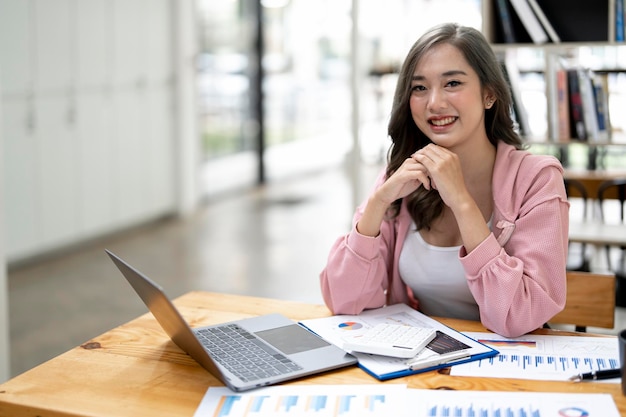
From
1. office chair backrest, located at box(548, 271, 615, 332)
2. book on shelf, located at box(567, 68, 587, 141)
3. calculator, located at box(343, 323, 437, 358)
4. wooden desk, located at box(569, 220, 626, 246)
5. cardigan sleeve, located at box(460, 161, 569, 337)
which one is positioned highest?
book on shelf, located at box(567, 68, 587, 141)

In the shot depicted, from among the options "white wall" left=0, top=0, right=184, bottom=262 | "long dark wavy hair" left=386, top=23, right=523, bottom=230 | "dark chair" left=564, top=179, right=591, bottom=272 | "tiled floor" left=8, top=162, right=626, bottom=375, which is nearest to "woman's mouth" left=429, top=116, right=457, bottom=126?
"long dark wavy hair" left=386, top=23, right=523, bottom=230

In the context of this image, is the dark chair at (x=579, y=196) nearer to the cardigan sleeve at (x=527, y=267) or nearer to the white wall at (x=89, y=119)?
the cardigan sleeve at (x=527, y=267)

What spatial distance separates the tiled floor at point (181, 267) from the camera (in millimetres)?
4199

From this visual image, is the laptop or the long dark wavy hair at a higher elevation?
the long dark wavy hair

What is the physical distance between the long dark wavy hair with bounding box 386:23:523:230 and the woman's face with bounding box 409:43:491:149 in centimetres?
2

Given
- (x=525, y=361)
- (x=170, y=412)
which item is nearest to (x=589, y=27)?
(x=525, y=361)

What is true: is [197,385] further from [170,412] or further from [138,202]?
[138,202]

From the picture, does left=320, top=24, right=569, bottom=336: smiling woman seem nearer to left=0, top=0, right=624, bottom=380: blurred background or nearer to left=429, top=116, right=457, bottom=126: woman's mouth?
left=429, top=116, right=457, bottom=126: woman's mouth

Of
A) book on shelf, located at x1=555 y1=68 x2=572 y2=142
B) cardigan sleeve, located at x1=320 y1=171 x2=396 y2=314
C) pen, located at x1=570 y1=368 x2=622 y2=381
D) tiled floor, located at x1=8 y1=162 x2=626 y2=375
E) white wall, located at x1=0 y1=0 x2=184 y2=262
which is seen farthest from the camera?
white wall, located at x1=0 y1=0 x2=184 y2=262

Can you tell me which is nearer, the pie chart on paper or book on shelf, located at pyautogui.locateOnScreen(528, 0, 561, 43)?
the pie chart on paper

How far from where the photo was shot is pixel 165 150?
6.77m

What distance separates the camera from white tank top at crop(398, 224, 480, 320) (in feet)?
6.41

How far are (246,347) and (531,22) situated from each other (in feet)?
7.54

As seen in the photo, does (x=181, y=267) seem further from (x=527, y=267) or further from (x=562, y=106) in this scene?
(x=527, y=267)
